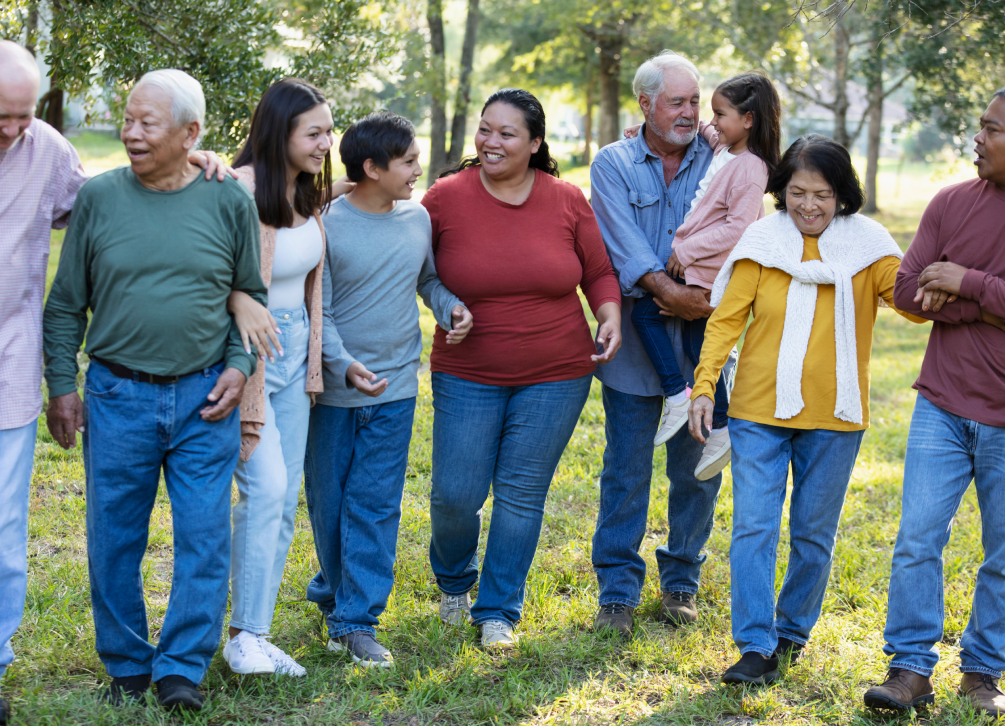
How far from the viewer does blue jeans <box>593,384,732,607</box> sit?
14.2ft

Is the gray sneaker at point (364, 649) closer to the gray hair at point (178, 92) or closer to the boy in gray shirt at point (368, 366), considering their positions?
the boy in gray shirt at point (368, 366)

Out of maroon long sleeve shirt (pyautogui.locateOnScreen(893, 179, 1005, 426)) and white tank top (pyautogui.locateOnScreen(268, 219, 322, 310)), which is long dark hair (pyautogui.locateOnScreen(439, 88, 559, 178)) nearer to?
white tank top (pyautogui.locateOnScreen(268, 219, 322, 310))

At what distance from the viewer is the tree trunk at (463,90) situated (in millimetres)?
16500

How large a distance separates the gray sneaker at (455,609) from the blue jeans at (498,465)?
0.09 meters

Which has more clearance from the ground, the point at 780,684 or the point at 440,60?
the point at 440,60

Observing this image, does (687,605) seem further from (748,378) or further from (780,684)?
(748,378)

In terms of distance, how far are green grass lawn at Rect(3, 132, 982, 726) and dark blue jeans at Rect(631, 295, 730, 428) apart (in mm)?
1030

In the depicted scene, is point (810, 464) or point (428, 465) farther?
point (428, 465)

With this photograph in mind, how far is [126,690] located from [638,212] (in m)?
2.83

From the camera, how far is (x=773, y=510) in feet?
12.3

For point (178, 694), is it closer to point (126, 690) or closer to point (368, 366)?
point (126, 690)

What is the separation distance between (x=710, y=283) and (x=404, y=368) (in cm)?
135

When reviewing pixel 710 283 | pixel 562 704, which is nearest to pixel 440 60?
pixel 710 283

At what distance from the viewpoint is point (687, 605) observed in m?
4.47
